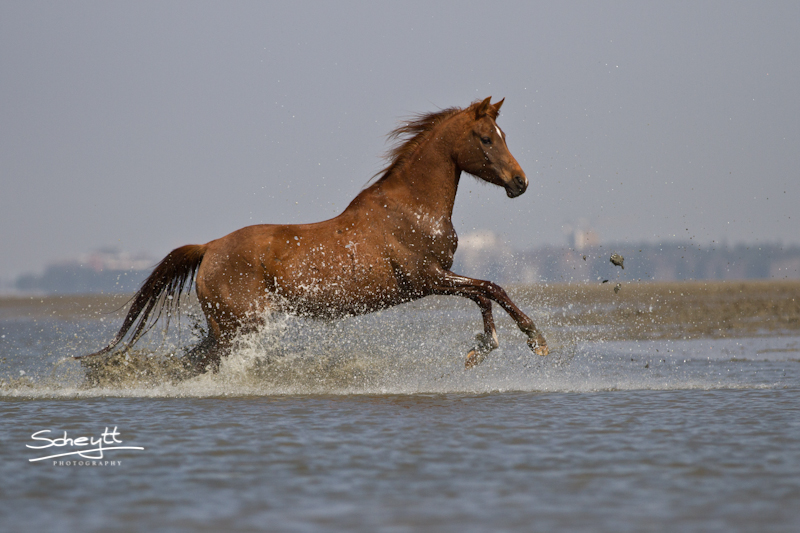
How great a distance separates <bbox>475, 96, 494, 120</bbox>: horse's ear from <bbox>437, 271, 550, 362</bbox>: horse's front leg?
1665mm

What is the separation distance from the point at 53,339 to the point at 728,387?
50.3 ft

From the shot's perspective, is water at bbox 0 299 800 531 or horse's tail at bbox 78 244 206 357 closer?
water at bbox 0 299 800 531

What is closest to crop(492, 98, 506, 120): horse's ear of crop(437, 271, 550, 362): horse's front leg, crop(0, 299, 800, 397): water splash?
crop(437, 271, 550, 362): horse's front leg

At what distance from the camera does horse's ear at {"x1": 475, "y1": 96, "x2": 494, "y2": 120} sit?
8.41 m

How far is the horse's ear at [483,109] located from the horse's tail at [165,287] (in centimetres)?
318

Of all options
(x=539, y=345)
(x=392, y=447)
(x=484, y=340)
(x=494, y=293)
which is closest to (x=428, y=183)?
(x=494, y=293)

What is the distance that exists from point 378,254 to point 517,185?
157 centimetres

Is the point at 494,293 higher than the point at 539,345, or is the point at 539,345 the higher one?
the point at 494,293

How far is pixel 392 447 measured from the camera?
17.9 ft

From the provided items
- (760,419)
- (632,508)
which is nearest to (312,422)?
(632,508)

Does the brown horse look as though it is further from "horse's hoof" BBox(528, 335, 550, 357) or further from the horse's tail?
the horse's tail

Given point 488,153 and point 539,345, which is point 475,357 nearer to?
point 539,345

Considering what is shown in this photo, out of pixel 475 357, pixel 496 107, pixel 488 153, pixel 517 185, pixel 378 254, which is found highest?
pixel 496 107

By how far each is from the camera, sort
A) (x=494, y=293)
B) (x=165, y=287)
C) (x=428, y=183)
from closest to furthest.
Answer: (x=494, y=293) < (x=428, y=183) < (x=165, y=287)
